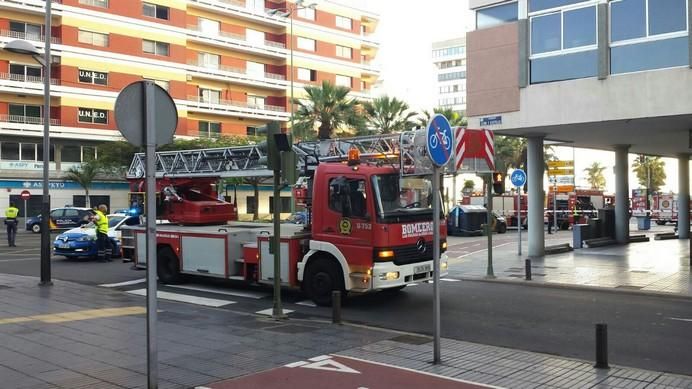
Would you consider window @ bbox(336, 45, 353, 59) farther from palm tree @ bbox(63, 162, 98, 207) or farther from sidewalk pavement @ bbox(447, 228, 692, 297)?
sidewalk pavement @ bbox(447, 228, 692, 297)

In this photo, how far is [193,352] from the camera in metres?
7.41

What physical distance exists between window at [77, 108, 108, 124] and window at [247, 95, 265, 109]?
13568mm

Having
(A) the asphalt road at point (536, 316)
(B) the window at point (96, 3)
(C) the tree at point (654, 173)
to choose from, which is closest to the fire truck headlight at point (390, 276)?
(A) the asphalt road at point (536, 316)

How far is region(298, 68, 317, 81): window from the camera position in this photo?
59125 mm

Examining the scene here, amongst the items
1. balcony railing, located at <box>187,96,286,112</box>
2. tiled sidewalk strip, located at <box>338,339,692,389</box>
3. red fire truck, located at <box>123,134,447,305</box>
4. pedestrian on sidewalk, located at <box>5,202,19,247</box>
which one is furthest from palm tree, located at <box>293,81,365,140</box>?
tiled sidewalk strip, located at <box>338,339,692,389</box>

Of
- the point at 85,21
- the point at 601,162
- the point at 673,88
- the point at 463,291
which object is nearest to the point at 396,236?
the point at 463,291

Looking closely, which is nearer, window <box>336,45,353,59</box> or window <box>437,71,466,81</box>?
window <box>336,45,353,59</box>

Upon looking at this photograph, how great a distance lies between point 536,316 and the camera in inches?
405

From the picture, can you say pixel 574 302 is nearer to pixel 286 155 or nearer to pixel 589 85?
pixel 286 155

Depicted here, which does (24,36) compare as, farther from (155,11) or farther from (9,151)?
(155,11)

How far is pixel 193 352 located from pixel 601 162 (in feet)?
385

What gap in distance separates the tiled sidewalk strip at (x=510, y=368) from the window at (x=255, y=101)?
165ft

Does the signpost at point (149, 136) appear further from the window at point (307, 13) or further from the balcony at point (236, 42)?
the window at point (307, 13)

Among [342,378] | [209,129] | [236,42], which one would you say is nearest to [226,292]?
[342,378]
